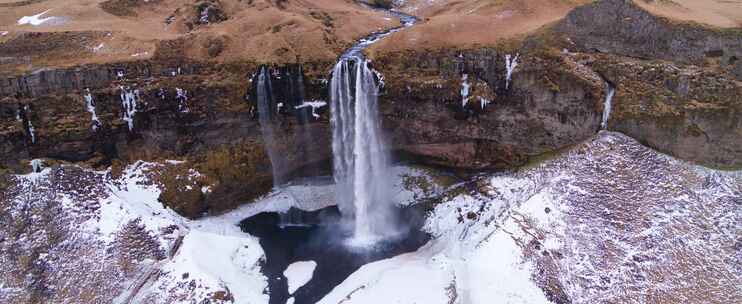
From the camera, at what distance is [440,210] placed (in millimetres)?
27688

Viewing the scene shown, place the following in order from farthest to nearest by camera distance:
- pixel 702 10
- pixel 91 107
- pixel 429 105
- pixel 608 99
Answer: pixel 429 105
pixel 702 10
pixel 608 99
pixel 91 107

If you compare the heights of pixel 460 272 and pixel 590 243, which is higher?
pixel 590 243

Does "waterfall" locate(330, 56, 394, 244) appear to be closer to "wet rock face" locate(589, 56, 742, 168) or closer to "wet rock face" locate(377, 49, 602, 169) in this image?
"wet rock face" locate(377, 49, 602, 169)

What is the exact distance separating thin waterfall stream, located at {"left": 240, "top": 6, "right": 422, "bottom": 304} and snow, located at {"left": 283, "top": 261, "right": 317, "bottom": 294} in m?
0.28

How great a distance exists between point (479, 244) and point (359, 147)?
8.04 m

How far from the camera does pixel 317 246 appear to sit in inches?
1030

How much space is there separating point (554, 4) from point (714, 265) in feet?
55.4

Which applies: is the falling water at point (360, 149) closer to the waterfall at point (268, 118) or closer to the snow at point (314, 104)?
the snow at point (314, 104)

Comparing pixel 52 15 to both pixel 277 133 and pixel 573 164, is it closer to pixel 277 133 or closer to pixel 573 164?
pixel 277 133

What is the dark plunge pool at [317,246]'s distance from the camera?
915 inches

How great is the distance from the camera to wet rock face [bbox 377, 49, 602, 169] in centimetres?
2627

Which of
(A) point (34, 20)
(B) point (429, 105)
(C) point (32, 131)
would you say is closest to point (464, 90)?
(B) point (429, 105)

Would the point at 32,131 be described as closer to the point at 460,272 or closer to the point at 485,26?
the point at 460,272

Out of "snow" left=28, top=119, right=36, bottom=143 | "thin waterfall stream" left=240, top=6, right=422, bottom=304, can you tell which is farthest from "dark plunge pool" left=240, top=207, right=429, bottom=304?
"snow" left=28, top=119, right=36, bottom=143
